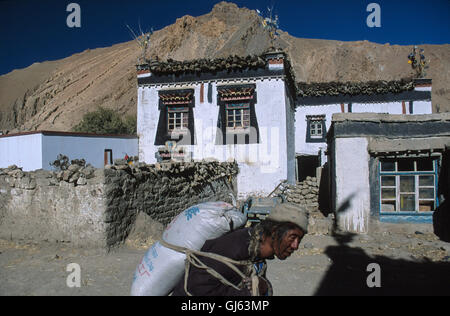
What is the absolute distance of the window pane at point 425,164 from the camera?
8.37m

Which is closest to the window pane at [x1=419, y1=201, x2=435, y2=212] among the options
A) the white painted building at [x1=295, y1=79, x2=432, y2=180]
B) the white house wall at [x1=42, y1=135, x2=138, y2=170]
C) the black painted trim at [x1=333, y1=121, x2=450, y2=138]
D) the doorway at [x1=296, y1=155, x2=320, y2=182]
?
the black painted trim at [x1=333, y1=121, x2=450, y2=138]

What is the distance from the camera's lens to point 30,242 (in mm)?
6156

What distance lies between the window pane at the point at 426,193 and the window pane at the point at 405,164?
0.67 m

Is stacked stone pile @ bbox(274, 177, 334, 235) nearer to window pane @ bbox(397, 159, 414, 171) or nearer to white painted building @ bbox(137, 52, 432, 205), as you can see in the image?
white painted building @ bbox(137, 52, 432, 205)

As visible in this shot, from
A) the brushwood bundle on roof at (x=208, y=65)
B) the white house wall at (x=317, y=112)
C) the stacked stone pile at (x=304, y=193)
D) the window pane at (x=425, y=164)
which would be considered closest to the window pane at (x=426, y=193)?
the window pane at (x=425, y=164)

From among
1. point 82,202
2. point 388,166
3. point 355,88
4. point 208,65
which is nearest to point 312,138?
point 355,88

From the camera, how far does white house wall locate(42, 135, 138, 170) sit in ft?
43.0

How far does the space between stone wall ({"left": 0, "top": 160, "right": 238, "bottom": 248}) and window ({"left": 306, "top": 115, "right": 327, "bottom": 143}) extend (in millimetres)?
14254

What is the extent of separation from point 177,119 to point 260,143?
4.47m

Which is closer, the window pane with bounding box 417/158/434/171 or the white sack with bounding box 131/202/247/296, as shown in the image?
the white sack with bounding box 131/202/247/296

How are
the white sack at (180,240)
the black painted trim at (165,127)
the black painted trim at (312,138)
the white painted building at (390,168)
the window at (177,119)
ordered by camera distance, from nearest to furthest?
the white sack at (180,240) → the white painted building at (390,168) → the black painted trim at (165,127) → the window at (177,119) → the black painted trim at (312,138)

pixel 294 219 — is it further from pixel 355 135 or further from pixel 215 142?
pixel 215 142

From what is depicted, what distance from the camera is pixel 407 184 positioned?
847 cm

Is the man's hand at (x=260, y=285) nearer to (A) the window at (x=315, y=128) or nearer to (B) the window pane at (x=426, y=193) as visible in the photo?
(B) the window pane at (x=426, y=193)
